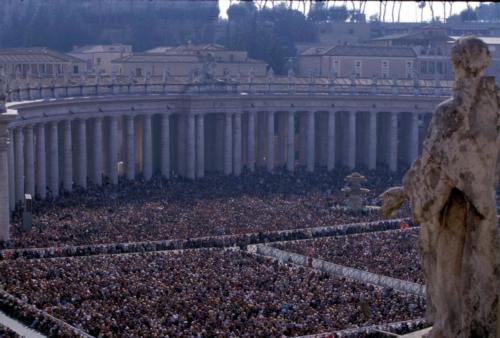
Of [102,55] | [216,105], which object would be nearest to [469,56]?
[216,105]

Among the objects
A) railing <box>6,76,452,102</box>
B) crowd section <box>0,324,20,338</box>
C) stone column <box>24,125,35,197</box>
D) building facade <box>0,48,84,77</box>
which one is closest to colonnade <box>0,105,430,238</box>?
stone column <box>24,125,35,197</box>

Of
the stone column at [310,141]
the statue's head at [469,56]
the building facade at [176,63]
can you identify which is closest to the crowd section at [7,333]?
the statue's head at [469,56]

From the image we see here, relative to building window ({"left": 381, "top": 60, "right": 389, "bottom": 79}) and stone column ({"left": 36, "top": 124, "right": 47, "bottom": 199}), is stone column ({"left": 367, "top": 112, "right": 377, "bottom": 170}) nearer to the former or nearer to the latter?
building window ({"left": 381, "top": 60, "right": 389, "bottom": 79})

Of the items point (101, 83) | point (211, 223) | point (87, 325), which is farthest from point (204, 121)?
point (87, 325)

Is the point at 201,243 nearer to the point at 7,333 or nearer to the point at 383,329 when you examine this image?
the point at 7,333

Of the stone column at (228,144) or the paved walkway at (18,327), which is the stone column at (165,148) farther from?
the paved walkway at (18,327)

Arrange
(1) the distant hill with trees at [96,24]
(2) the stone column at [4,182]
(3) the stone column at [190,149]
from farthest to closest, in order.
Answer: (1) the distant hill with trees at [96,24] → (3) the stone column at [190,149] → (2) the stone column at [4,182]

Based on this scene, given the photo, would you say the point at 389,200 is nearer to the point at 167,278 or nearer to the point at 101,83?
the point at 167,278
